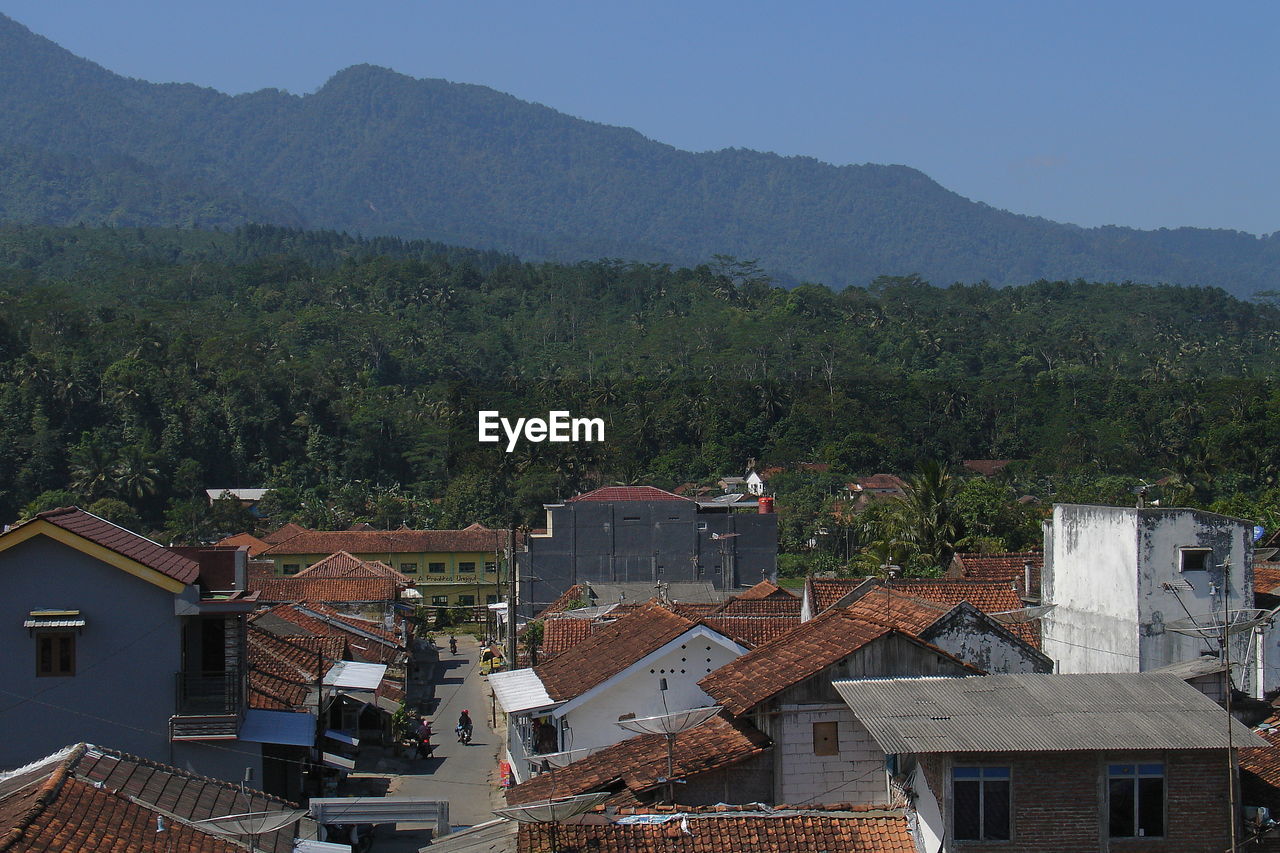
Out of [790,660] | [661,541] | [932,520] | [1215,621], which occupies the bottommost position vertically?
[661,541]

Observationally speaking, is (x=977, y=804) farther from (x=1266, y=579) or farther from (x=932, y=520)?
(x=932, y=520)

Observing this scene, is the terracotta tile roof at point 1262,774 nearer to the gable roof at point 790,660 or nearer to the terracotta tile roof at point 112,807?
the gable roof at point 790,660

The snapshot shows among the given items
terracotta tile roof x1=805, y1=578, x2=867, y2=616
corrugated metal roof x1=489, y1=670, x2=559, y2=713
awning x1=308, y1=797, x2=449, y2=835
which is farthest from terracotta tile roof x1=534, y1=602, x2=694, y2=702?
terracotta tile roof x1=805, y1=578, x2=867, y2=616

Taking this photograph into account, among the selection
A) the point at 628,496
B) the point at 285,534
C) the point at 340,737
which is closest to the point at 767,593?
the point at 340,737

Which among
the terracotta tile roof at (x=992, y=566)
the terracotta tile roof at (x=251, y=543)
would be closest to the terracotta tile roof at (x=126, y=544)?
the terracotta tile roof at (x=992, y=566)

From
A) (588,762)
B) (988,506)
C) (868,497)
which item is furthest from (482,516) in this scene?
(588,762)

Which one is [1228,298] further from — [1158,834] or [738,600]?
[1158,834]
